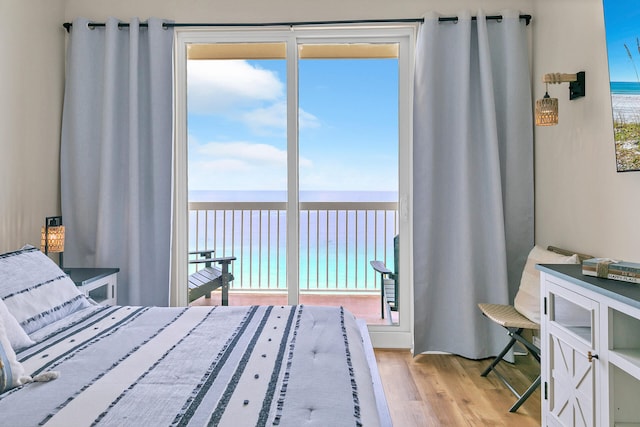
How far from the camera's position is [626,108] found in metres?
2.00

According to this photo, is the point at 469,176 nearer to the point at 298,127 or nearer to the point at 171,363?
the point at 298,127

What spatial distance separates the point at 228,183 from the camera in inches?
143

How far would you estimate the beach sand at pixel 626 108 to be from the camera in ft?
6.32

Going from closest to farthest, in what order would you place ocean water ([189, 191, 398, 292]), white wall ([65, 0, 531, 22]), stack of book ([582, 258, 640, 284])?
stack of book ([582, 258, 640, 284]) < white wall ([65, 0, 531, 22]) < ocean water ([189, 191, 398, 292])

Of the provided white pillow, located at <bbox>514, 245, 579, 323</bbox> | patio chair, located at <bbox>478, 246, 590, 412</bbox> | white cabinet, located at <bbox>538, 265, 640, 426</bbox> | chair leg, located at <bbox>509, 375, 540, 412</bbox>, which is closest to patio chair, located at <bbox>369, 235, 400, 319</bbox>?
patio chair, located at <bbox>478, 246, 590, 412</bbox>

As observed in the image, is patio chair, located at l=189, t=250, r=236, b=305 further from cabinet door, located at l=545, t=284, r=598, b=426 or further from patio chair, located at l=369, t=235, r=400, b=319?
cabinet door, located at l=545, t=284, r=598, b=426

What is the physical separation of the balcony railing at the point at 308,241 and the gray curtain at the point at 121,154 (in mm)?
491

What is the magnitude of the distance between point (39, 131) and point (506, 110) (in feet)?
11.1

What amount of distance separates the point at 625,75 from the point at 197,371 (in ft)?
7.14

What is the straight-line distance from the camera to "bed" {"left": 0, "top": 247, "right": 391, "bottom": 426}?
1163 mm

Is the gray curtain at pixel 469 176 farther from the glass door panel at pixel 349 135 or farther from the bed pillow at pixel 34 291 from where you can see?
the bed pillow at pixel 34 291

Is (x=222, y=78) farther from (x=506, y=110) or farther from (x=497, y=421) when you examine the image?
(x=497, y=421)

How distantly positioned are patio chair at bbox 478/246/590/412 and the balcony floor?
1079 mm

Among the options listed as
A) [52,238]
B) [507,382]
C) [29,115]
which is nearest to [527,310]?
[507,382]
